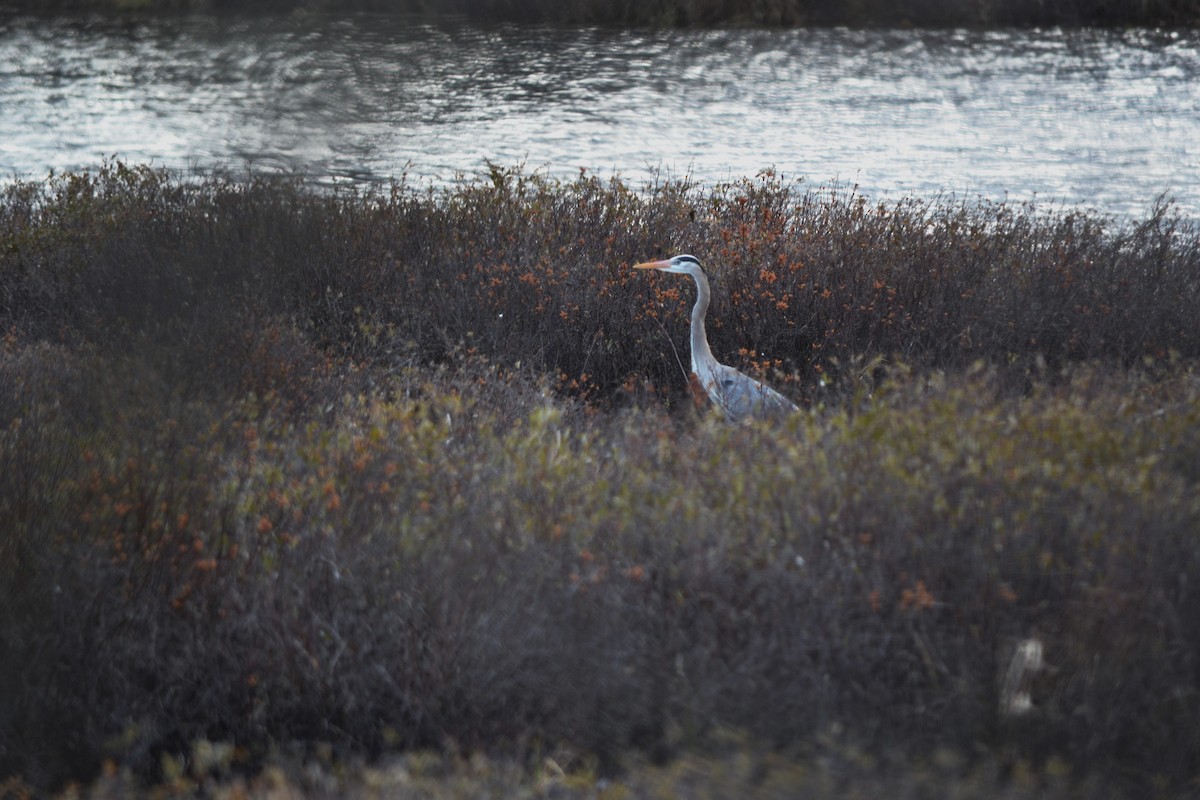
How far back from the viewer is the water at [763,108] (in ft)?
32.0

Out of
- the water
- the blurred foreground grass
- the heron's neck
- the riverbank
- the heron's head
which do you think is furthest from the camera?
the riverbank

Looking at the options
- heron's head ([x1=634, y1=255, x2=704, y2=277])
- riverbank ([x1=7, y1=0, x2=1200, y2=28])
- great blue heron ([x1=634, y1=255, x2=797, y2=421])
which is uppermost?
riverbank ([x1=7, y1=0, x2=1200, y2=28])

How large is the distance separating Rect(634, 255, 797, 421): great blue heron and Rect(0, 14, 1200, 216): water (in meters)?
1.53

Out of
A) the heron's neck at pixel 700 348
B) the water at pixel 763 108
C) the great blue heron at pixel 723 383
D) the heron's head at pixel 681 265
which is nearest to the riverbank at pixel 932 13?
the water at pixel 763 108

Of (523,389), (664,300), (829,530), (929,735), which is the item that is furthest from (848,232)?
(929,735)

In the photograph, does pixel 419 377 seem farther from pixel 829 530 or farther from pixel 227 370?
pixel 829 530

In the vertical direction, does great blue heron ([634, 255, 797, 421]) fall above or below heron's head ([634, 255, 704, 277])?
below

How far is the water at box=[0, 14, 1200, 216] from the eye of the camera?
9765mm

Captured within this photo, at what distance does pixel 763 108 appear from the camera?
61.8 ft

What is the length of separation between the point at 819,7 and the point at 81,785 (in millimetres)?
21879

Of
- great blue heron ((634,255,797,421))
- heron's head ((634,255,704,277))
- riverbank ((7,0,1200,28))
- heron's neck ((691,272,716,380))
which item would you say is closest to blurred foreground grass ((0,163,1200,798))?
great blue heron ((634,255,797,421))

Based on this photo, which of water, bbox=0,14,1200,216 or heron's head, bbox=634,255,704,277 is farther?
water, bbox=0,14,1200,216

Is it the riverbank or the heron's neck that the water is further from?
the heron's neck

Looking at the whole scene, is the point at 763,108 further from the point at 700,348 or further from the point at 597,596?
the point at 597,596
